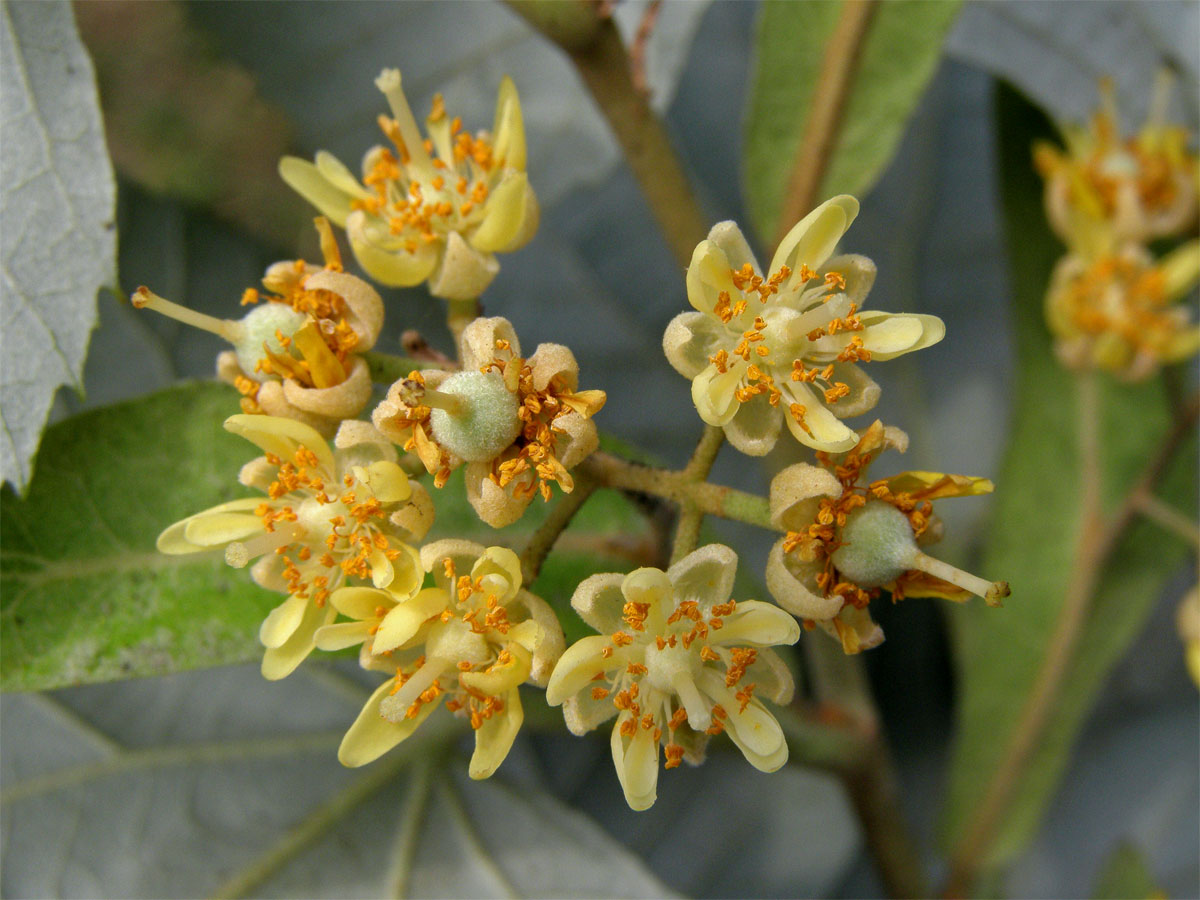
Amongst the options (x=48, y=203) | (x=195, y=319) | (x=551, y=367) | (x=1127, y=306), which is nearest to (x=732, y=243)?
(x=551, y=367)

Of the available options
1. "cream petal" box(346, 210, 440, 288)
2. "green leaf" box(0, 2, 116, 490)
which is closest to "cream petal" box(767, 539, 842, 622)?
"cream petal" box(346, 210, 440, 288)

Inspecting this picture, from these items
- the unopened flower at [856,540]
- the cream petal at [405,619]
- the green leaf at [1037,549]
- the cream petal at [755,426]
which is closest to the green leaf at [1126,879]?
the green leaf at [1037,549]

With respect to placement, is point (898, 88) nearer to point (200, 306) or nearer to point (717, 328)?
point (717, 328)

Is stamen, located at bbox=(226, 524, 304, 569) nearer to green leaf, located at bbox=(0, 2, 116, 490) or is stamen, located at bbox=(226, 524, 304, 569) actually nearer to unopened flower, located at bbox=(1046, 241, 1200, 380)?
green leaf, located at bbox=(0, 2, 116, 490)

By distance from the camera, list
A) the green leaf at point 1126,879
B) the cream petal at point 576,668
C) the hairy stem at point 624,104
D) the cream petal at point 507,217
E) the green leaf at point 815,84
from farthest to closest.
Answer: the green leaf at point 1126,879
the green leaf at point 815,84
the hairy stem at point 624,104
the cream petal at point 507,217
the cream petal at point 576,668

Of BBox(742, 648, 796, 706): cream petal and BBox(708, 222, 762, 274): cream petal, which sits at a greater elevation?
BBox(708, 222, 762, 274): cream petal

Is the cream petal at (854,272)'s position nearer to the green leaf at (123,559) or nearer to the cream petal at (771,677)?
the cream petal at (771,677)

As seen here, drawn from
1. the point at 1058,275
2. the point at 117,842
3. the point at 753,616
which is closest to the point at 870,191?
the point at 1058,275

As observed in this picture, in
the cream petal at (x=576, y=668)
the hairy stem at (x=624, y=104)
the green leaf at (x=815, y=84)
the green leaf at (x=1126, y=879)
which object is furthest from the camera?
the green leaf at (x=1126, y=879)
